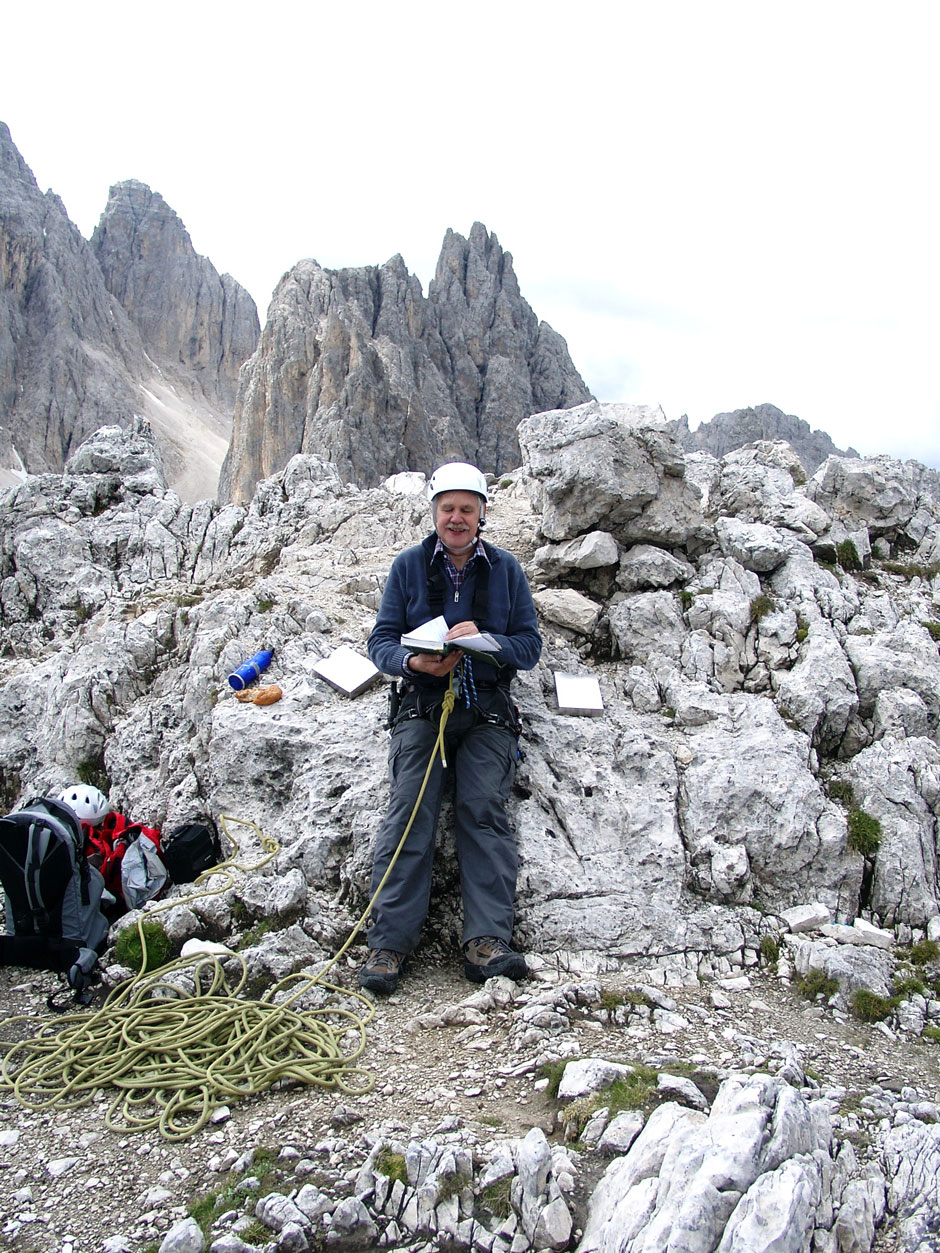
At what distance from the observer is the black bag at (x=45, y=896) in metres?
6.35

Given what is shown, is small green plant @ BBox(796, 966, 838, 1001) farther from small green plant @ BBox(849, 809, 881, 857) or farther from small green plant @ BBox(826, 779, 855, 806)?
small green plant @ BBox(826, 779, 855, 806)

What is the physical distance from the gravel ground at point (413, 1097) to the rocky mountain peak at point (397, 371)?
6188 centimetres

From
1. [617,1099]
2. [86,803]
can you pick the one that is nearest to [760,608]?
[617,1099]

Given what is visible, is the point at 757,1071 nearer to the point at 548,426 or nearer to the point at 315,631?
the point at 315,631

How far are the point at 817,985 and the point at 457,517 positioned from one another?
4.85 meters

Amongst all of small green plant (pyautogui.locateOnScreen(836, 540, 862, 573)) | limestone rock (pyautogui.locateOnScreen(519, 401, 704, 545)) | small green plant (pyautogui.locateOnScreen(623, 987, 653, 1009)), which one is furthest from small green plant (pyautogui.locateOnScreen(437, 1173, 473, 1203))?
small green plant (pyautogui.locateOnScreen(836, 540, 862, 573))

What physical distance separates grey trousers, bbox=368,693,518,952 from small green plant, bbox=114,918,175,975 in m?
1.76

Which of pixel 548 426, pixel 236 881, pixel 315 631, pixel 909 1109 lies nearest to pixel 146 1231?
pixel 236 881

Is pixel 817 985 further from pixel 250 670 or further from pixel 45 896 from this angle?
pixel 250 670

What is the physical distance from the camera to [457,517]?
7.17 metres

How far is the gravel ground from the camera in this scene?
4.04 meters

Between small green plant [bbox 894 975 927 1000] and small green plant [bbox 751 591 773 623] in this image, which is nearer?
small green plant [bbox 894 975 927 1000]

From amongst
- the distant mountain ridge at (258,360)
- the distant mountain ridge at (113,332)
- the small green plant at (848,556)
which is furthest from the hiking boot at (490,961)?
the distant mountain ridge at (113,332)

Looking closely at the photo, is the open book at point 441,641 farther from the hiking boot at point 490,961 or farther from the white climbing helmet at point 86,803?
the white climbing helmet at point 86,803
